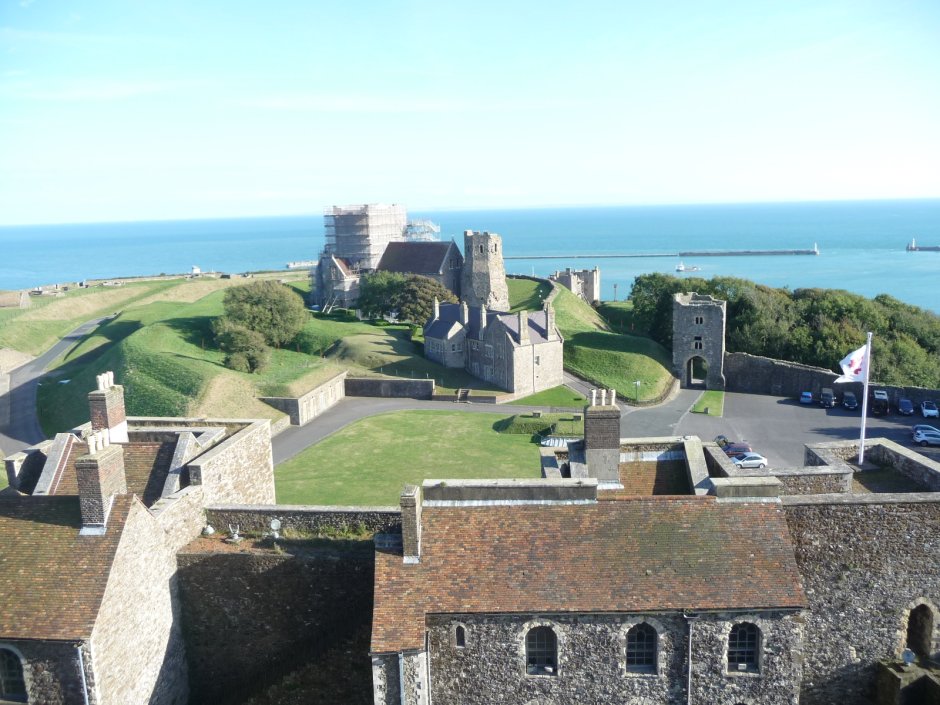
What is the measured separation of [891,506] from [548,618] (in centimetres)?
821

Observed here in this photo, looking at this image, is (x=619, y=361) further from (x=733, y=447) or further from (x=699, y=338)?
(x=733, y=447)

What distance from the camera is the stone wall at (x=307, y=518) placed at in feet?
62.6

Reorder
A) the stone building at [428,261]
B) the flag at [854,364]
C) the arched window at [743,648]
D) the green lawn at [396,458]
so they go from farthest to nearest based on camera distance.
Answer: the stone building at [428,261] → the green lawn at [396,458] → the flag at [854,364] → the arched window at [743,648]

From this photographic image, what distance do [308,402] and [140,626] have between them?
34890 millimetres

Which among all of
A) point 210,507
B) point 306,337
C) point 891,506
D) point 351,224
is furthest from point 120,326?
point 891,506

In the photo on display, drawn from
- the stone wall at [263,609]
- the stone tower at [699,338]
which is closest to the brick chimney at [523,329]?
the stone tower at [699,338]

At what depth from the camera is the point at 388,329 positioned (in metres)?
74.2

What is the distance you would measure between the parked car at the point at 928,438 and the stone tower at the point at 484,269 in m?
45.3

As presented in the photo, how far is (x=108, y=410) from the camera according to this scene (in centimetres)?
2019

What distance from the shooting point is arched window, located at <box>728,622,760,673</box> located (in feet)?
49.1

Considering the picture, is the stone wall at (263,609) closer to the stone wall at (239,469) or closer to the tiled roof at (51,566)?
the stone wall at (239,469)

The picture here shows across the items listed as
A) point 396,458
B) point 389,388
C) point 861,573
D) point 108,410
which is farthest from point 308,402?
point 861,573

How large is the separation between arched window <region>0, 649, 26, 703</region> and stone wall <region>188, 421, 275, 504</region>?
215 inches

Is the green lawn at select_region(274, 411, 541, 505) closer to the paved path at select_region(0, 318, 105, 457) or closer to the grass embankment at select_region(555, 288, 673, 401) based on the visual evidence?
the grass embankment at select_region(555, 288, 673, 401)
